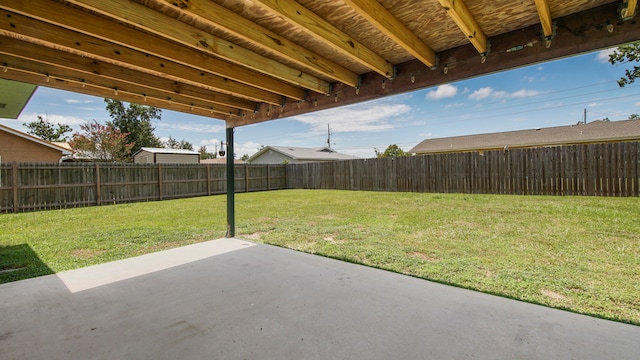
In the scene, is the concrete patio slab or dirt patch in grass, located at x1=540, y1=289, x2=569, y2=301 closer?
the concrete patio slab

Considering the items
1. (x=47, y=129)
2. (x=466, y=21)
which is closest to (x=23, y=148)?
(x=466, y=21)

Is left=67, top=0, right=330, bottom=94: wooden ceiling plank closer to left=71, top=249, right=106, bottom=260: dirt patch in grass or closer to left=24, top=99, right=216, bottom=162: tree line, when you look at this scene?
left=71, top=249, right=106, bottom=260: dirt patch in grass

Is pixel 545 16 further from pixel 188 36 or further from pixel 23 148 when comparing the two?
pixel 23 148

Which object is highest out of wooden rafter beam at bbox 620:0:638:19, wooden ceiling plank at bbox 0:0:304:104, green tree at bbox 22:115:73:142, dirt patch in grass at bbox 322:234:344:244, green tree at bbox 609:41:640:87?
green tree at bbox 22:115:73:142

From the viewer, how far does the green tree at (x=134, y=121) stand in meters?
23.4

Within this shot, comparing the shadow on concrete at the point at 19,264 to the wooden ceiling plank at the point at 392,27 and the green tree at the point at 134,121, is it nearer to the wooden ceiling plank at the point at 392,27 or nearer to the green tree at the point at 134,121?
the wooden ceiling plank at the point at 392,27

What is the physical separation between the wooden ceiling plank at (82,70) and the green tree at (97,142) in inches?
797

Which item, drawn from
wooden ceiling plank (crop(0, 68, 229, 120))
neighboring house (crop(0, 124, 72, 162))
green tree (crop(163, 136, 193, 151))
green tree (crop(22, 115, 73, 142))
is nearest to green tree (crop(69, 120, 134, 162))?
neighboring house (crop(0, 124, 72, 162))

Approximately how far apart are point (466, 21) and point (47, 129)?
36.1 m

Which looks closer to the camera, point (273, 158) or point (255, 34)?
point (255, 34)

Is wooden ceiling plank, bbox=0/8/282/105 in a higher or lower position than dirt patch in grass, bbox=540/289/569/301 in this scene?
higher

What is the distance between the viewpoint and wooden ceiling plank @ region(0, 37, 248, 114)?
2.29 metres

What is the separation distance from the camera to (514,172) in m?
9.03

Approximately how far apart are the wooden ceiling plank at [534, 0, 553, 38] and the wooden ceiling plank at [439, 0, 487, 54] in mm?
363
